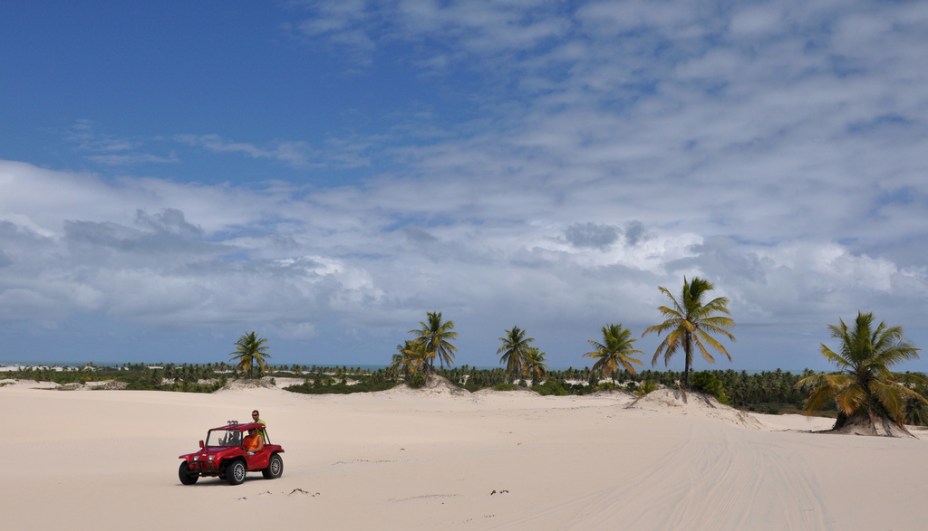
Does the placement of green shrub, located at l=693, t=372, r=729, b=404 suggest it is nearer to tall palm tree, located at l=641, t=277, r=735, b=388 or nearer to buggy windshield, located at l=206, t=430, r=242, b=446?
tall palm tree, located at l=641, t=277, r=735, b=388

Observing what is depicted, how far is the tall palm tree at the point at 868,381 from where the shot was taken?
30.9 meters

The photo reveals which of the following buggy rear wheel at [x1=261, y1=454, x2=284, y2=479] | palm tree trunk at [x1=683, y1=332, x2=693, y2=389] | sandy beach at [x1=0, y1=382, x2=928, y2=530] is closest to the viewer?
sandy beach at [x1=0, y1=382, x2=928, y2=530]

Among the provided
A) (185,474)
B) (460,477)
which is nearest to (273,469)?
(185,474)

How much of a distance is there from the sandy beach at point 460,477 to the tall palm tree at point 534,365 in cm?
4512

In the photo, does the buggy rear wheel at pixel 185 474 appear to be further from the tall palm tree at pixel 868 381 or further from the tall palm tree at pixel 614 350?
the tall palm tree at pixel 614 350

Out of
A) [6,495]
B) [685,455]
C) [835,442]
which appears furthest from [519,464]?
[835,442]

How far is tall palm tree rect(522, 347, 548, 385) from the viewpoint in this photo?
81581 millimetres

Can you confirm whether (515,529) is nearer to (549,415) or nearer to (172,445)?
(172,445)

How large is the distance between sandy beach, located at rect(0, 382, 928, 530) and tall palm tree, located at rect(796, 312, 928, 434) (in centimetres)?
403

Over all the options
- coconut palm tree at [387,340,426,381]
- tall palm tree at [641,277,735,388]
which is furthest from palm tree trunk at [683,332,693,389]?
coconut palm tree at [387,340,426,381]

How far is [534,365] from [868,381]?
54049 mm

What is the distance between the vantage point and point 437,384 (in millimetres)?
62875

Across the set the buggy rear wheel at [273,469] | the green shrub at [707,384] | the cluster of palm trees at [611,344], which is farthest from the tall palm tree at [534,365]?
the buggy rear wheel at [273,469]

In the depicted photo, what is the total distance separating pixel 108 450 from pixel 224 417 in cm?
1280
